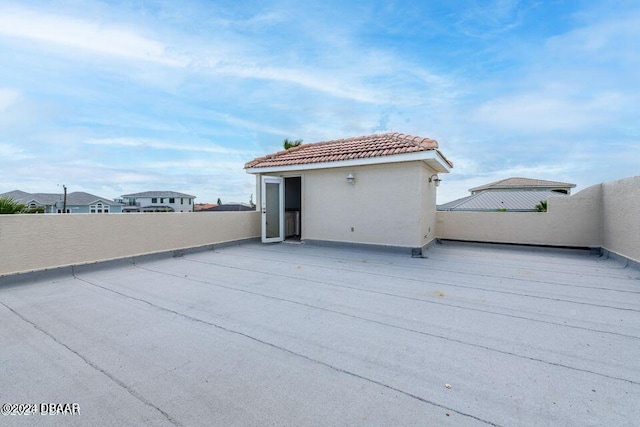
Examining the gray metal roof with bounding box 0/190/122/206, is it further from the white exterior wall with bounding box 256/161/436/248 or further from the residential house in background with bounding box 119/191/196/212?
the white exterior wall with bounding box 256/161/436/248

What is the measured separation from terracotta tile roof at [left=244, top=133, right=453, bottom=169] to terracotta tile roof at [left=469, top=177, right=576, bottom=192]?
28742 mm

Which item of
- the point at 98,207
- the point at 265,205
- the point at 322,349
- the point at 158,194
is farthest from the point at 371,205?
the point at 158,194

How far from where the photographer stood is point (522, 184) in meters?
32.0

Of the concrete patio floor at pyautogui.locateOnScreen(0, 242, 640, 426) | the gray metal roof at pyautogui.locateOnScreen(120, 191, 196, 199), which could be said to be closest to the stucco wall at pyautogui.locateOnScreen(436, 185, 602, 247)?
the concrete patio floor at pyautogui.locateOnScreen(0, 242, 640, 426)

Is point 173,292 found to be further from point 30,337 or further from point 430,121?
point 430,121

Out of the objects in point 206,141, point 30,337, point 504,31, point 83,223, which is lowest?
point 30,337

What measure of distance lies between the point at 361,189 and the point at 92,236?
6.95 m

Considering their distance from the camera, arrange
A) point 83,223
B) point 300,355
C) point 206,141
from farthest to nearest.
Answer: point 206,141, point 83,223, point 300,355

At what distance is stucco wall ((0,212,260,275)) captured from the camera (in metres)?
5.01

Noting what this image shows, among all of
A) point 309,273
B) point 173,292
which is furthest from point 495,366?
point 173,292

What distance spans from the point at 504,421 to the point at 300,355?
1.66 meters

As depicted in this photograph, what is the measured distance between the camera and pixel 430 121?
12.9m

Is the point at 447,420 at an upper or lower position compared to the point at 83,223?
lower

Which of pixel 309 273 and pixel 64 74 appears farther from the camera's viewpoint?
pixel 64 74
